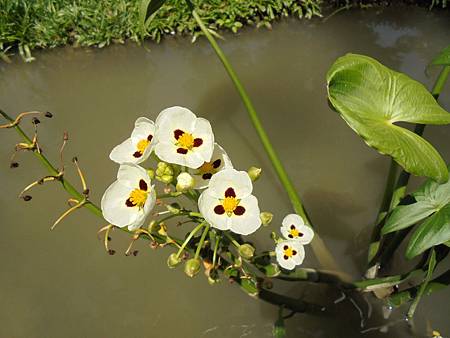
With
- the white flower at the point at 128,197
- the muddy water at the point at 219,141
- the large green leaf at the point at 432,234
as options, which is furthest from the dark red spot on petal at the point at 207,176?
the muddy water at the point at 219,141

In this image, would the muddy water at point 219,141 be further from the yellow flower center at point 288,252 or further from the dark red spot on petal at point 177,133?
the dark red spot on petal at point 177,133

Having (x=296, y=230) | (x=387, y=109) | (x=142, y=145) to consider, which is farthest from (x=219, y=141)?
(x=142, y=145)

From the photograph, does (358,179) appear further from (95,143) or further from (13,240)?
(13,240)

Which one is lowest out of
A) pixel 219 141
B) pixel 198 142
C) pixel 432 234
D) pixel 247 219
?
pixel 219 141

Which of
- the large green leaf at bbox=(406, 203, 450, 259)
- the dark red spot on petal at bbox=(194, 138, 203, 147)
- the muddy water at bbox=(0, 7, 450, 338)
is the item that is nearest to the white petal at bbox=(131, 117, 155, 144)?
the dark red spot on petal at bbox=(194, 138, 203, 147)

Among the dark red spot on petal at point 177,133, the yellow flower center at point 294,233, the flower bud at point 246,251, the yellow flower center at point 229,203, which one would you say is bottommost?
the yellow flower center at point 294,233

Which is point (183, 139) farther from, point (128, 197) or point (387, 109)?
point (387, 109)

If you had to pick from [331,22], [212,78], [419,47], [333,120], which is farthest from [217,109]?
[419,47]
